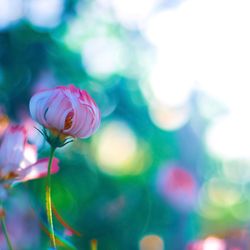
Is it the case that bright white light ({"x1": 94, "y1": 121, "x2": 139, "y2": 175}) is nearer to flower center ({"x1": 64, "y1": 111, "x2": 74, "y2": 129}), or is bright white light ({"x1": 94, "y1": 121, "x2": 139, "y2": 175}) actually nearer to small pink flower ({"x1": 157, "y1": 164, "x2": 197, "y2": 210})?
small pink flower ({"x1": 157, "y1": 164, "x2": 197, "y2": 210})

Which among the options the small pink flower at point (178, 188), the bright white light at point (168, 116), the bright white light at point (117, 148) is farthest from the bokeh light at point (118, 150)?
the small pink flower at point (178, 188)

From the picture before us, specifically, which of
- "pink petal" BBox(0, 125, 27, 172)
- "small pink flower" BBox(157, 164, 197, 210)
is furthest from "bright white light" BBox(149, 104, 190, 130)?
"pink petal" BBox(0, 125, 27, 172)

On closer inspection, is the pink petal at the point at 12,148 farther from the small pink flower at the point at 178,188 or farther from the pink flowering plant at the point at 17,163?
the small pink flower at the point at 178,188

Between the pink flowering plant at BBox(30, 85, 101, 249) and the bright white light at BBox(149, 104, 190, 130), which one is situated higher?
the pink flowering plant at BBox(30, 85, 101, 249)

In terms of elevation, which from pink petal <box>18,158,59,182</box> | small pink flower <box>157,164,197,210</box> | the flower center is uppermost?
the flower center

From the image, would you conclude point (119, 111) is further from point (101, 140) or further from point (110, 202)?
point (110, 202)

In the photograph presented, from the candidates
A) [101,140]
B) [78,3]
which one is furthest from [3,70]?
[78,3]

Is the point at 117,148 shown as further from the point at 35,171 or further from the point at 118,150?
the point at 35,171
